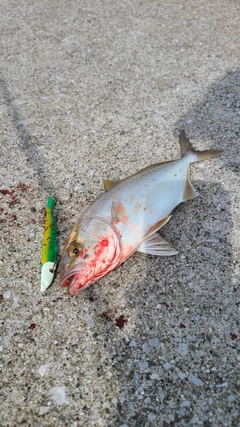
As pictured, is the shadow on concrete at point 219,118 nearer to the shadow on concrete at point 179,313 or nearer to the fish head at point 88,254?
the shadow on concrete at point 179,313

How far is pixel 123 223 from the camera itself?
264 cm

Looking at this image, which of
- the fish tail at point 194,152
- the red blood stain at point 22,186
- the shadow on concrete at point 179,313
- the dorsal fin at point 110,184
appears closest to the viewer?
the shadow on concrete at point 179,313

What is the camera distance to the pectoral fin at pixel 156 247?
2727 mm

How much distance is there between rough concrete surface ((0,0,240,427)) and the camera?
2.22 metres

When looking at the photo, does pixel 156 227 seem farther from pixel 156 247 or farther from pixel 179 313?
pixel 179 313

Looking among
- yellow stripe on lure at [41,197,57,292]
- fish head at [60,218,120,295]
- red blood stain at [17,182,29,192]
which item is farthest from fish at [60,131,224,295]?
red blood stain at [17,182,29,192]

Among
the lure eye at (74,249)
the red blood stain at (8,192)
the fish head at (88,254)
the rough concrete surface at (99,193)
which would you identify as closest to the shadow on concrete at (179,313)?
the rough concrete surface at (99,193)

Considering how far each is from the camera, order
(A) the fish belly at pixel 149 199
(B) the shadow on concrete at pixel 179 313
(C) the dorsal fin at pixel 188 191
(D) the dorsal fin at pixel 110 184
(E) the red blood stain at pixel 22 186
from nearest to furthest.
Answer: (B) the shadow on concrete at pixel 179 313
(A) the fish belly at pixel 149 199
(D) the dorsal fin at pixel 110 184
(C) the dorsal fin at pixel 188 191
(E) the red blood stain at pixel 22 186

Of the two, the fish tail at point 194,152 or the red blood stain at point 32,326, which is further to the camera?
the fish tail at point 194,152

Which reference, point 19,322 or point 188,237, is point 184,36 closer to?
point 188,237

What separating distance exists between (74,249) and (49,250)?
0.41 meters

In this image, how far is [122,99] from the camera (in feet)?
14.1

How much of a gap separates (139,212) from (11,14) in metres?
4.59

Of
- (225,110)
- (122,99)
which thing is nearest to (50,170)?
(122,99)
